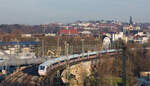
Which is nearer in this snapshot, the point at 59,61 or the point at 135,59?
the point at 135,59

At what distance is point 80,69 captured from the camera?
11.5 meters

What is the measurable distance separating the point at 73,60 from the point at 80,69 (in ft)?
4.14

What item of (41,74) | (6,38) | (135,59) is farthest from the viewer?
(6,38)

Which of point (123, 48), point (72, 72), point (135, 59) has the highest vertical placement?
point (123, 48)

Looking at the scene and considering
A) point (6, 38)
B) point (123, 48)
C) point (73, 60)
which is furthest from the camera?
point (6, 38)

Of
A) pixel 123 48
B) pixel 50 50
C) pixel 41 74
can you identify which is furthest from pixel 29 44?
pixel 123 48

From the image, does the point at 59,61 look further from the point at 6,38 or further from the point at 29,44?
the point at 6,38

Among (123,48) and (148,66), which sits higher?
(123,48)

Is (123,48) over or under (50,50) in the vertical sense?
over

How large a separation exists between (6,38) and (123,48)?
72.4 ft

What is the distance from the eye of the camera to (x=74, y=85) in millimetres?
7047

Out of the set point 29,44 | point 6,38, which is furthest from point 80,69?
point 6,38

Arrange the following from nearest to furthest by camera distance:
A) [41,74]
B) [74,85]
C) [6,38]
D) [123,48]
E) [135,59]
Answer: [123,48]
[74,85]
[41,74]
[135,59]
[6,38]

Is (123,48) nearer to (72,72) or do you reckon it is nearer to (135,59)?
(135,59)
